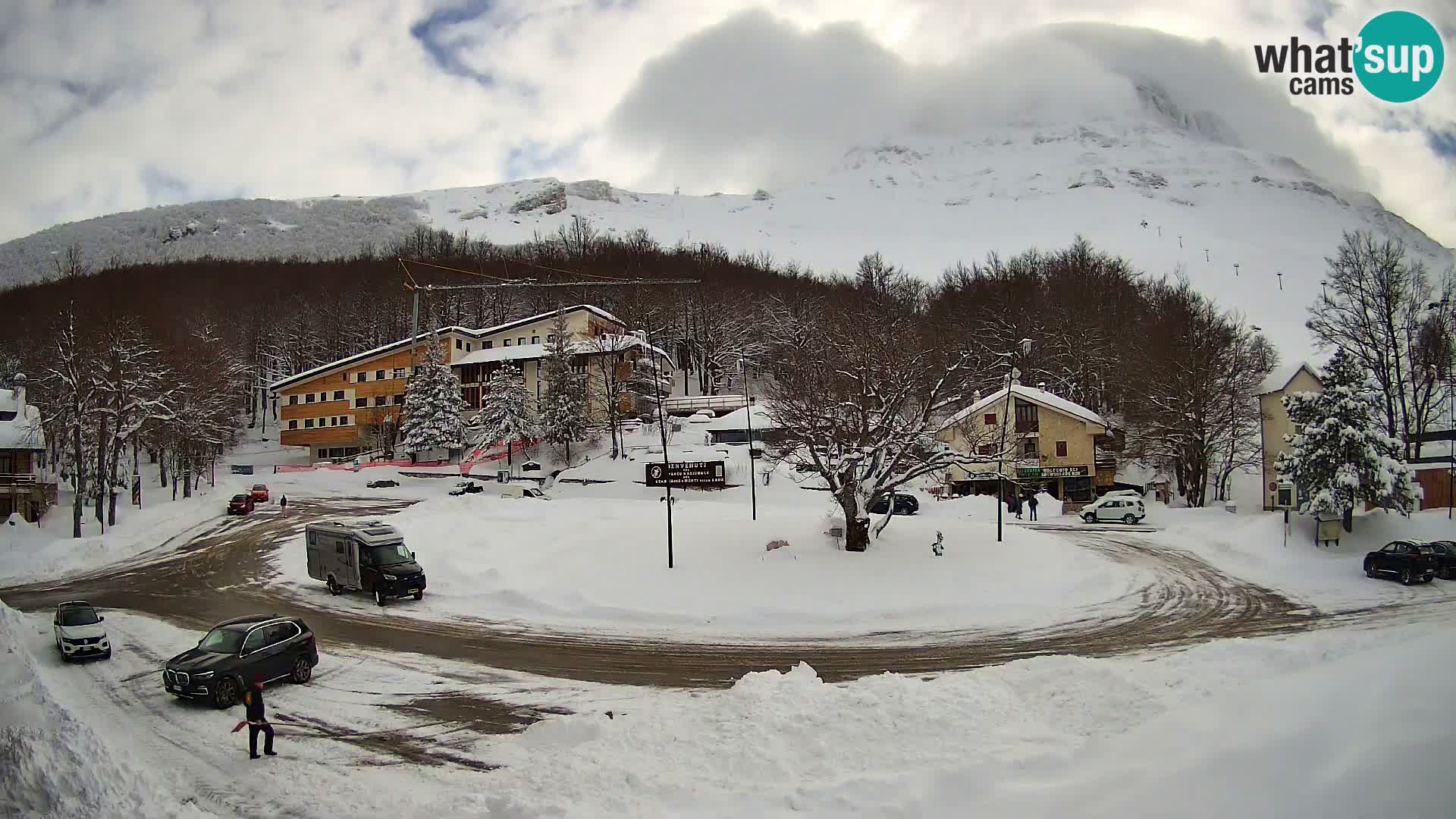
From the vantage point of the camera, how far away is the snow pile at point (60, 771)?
314 inches

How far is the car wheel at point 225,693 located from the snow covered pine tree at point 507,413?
157ft

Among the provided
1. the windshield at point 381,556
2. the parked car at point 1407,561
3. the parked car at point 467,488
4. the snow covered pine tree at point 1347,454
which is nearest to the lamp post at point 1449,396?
the snow covered pine tree at point 1347,454

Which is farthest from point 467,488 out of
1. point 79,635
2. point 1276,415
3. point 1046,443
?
point 1276,415

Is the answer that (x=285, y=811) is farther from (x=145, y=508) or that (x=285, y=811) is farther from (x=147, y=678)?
(x=145, y=508)

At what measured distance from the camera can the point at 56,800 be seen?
805cm

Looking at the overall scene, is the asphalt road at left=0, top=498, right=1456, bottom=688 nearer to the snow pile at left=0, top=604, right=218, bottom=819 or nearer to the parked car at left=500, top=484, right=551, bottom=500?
the snow pile at left=0, top=604, right=218, bottom=819

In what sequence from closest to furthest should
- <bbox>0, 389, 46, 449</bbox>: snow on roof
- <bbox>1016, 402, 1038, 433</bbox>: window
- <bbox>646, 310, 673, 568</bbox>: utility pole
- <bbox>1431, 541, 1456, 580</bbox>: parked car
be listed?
<bbox>1431, 541, 1456, 580</bbox>: parked car → <bbox>646, 310, 673, 568</bbox>: utility pole → <bbox>0, 389, 46, 449</bbox>: snow on roof → <bbox>1016, 402, 1038, 433</bbox>: window

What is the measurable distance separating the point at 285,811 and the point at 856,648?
1190 centimetres

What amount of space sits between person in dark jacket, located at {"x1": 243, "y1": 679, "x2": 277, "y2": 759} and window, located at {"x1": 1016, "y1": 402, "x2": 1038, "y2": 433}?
171ft

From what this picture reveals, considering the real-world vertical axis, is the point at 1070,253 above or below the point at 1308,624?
above

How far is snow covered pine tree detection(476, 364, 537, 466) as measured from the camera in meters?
62.2

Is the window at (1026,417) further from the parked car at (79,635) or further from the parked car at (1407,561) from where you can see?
the parked car at (79,635)

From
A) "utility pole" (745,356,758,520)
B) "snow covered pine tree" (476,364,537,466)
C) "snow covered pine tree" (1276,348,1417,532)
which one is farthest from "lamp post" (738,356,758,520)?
"snow covered pine tree" (1276,348,1417,532)

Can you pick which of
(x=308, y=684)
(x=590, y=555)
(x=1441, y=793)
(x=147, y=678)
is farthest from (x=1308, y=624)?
(x=147, y=678)
